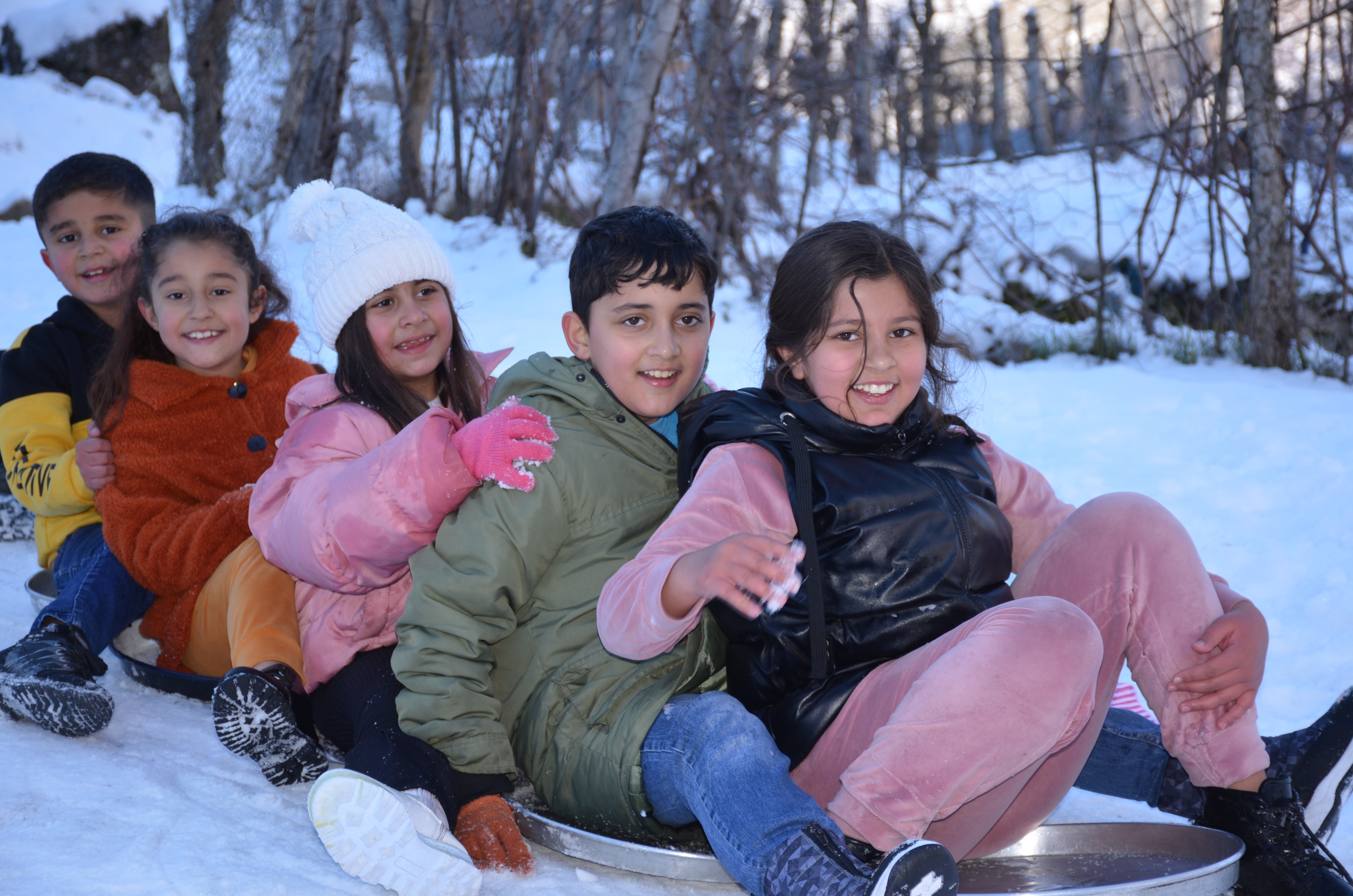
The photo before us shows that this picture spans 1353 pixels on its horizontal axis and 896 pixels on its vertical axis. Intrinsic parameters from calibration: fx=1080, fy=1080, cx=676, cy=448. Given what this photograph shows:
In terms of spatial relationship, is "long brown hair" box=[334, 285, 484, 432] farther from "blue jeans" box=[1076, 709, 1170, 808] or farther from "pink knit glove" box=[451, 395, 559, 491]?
"blue jeans" box=[1076, 709, 1170, 808]

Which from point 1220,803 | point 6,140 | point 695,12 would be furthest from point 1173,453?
point 6,140

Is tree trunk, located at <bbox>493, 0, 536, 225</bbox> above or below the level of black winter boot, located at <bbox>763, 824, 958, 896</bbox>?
above

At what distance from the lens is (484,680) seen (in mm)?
1719

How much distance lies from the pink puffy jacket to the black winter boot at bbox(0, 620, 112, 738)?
14.7 inches

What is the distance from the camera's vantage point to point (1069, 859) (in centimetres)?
181

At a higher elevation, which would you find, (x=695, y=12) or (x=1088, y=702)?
(x=695, y=12)

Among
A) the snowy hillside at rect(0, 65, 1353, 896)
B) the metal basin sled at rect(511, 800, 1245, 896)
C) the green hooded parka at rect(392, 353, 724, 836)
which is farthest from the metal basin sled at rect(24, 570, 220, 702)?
the metal basin sled at rect(511, 800, 1245, 896)

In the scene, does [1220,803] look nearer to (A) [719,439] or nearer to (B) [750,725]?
(B) [750,725]

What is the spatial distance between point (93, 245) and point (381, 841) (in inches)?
85.0

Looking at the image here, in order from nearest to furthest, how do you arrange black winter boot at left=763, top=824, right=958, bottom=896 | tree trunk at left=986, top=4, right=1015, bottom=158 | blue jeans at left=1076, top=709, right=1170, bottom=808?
1. black winter boot at left=763, top=824, right=958, bottom=896
2. blue jeans at left=1076, top=709, right=1170, bottom=808
3. tree trunk at left=986, top=4, right=1015, bottom=158

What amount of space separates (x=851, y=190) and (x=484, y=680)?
6.24 m

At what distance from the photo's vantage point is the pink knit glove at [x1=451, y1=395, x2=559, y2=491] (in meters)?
1.74

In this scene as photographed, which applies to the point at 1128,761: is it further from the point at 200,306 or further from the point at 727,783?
the point at 200,306

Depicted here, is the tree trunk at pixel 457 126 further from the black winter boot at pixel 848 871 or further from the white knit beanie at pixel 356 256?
the black winter boot at pixel 848 871
